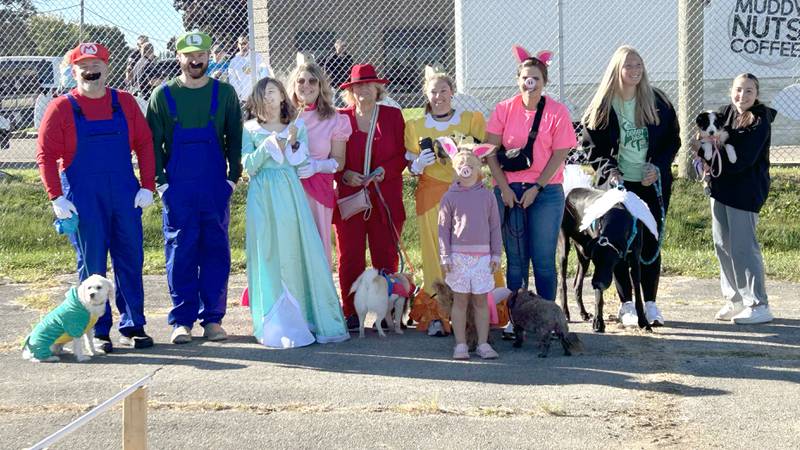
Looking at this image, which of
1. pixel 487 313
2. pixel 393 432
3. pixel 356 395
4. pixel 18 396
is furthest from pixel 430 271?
pixel 18 396

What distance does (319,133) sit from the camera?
7031 millimetres

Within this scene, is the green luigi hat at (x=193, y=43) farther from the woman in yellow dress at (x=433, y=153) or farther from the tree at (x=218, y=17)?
the tree at (x=218, y=17)

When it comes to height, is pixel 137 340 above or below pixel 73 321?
below

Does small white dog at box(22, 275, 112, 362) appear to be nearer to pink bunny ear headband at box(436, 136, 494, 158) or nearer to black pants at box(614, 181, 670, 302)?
pink bunny ear headband at box(436, 136, 494, 158)

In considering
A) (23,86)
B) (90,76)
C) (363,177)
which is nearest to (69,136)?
(90,76)

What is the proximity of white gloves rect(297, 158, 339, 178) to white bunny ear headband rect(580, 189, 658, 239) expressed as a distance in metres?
1.82

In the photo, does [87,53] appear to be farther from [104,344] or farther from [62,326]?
[104,344]

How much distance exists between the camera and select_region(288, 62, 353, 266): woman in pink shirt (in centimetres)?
700

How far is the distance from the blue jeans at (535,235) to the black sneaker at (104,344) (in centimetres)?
276

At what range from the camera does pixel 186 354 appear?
21.9ft

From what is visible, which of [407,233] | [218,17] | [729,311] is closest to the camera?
[729,311]

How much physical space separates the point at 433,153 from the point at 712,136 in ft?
6.65

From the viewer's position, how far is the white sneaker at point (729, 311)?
7500 millimetres

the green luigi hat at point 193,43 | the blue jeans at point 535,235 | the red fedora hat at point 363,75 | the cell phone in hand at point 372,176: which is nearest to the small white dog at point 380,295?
the cell phone in hand at point 372,176
